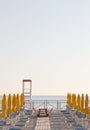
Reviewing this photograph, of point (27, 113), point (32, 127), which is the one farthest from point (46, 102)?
point (32, 127)

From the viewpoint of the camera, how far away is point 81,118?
58.4ft

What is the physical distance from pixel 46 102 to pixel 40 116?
4.76 meters

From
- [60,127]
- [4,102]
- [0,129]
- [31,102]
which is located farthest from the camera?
[31,102]

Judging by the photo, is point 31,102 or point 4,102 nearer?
point 4,102

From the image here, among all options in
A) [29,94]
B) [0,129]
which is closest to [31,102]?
[29,94]

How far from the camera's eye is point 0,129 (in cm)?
1436

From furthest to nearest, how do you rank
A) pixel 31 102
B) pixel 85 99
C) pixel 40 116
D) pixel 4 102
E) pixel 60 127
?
pixel 31 102 < pixel 40 116 < pixel 85 99 < pixel 60 127 < pixel 4 102

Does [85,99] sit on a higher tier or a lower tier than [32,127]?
higher

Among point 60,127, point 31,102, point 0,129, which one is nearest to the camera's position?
point 0,129

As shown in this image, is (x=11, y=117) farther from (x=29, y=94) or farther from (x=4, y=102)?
(x=29, y=94)

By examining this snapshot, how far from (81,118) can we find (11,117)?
293 centimetres

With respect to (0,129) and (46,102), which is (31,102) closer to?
(46,102)

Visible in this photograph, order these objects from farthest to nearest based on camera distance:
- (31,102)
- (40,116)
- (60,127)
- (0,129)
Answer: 1. (31,102)
2. (40,116)
3. (60,127)
4. (0,129)

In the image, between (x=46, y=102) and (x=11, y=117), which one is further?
(x=46, y=102)
